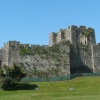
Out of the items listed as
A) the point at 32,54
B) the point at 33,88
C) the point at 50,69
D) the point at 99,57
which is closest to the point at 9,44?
the point at 32,54

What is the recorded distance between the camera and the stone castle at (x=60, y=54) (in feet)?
233

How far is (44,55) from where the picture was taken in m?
72.9

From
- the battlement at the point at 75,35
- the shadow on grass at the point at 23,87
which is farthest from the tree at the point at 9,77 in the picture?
the battlement at the point at 75,35

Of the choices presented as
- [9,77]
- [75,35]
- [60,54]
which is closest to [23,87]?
[9,77]

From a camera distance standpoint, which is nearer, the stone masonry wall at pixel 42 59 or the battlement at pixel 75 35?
the stone masonry wall at pixel 42 59

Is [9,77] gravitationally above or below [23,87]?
above

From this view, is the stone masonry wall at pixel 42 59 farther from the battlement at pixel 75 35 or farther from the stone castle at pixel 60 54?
the battlement at pixel 75 35

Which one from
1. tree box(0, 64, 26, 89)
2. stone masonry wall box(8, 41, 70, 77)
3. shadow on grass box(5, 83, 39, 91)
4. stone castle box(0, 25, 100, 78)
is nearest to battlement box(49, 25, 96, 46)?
stone castle box(0, 25, 100, 78)

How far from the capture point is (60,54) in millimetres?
74250

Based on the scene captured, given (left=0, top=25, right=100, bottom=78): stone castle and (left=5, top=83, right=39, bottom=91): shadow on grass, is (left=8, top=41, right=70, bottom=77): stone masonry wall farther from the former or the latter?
(left=5, top=83, right=39, bottom=91): shadow on grass

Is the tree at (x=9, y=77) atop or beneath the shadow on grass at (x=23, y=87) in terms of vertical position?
atop

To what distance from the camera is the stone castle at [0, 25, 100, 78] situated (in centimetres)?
7088

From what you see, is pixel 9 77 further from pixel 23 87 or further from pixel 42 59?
pixel 42 59

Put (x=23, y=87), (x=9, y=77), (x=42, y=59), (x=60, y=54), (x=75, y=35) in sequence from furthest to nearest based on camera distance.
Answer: (x=75, y=35), (x=60, y=54), (x=42, y=59), (x=9, y=77), (x=23, y=87)
